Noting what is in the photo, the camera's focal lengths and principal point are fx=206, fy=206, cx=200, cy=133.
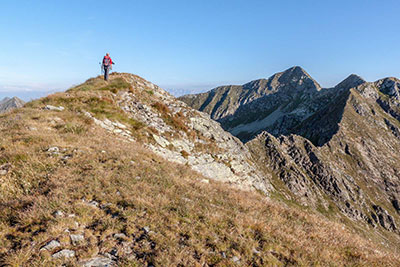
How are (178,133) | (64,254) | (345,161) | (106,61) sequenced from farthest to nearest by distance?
(345,161) < (106,61) < (178,133) < (64,254)

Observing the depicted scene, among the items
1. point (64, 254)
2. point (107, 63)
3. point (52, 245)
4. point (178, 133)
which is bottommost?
point (64, 254)

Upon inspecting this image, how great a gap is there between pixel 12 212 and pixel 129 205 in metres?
3.83

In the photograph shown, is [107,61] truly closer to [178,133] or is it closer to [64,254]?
[178,133]

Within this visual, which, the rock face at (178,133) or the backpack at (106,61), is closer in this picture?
the rock face at (178,133)

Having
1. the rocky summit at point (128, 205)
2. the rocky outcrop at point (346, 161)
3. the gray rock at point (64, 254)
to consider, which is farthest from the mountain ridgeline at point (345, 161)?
the gray rock at point (64, 254)

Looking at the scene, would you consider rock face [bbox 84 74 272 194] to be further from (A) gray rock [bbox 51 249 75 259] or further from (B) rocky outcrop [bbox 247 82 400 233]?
(B) rocky outcrop [bbox 247 82 400 233]

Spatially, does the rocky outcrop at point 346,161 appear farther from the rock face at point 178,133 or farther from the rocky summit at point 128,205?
the rocky summit at point 128,205

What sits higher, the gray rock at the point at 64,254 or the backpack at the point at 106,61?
the backpack at the point at 106,61

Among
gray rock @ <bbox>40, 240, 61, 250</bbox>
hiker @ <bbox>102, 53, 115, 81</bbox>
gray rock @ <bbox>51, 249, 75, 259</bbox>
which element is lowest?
gray rock @ <bbox>51, 249, 75, 259</bbox>

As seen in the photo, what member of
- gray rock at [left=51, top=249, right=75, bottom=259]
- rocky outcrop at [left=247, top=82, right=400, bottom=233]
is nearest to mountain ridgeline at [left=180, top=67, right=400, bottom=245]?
rocky outcrop at [left=247, top=82, right=400, bottom=233]

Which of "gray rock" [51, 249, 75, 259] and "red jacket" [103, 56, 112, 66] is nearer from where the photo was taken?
"gray rock" [51, 249, 75, 259]

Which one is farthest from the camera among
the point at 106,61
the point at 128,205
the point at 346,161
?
the point at 346,161

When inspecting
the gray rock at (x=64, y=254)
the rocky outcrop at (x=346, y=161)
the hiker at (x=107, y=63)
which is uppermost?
the hiker at (x=107, y=63)

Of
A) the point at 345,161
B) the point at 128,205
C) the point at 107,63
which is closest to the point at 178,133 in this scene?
the point at 107,63
